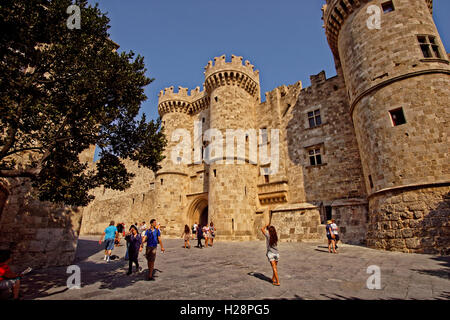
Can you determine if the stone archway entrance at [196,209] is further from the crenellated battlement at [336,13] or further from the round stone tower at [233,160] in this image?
the crenellated battlement at [336,13]

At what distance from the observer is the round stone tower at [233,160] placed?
1622 cm

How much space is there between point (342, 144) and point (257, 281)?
12.4 metres

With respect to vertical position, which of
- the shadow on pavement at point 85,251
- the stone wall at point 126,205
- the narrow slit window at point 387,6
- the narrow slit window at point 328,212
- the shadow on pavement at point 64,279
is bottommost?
the shadow on pavement at point 64,279

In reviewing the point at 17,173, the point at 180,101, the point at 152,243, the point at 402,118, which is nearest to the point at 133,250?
the point at 152,243

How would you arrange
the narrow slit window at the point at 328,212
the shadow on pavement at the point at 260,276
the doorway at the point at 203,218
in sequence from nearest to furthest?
the shadow on pavement at the point at 260,276
the narrow slit window at the point at 328,212
the doorway at the point at 203,218

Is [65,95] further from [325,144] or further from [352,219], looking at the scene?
[325,144]

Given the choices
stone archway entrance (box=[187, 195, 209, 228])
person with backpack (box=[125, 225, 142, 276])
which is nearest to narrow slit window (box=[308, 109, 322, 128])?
stone archway entrance (box=[187, 195, 209, 228])

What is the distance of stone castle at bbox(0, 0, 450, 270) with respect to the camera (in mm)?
9641

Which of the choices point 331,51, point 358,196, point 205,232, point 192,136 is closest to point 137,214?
point 192,136

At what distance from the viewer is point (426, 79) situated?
33.9ft

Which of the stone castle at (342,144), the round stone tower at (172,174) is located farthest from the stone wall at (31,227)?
the round stone tower at (172,174)

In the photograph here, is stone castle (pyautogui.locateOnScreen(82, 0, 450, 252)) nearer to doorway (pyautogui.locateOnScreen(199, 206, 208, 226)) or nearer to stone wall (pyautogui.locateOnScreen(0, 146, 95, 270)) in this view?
doorway (pyautogui.locateOnScreen(199, 206, 208, 226))

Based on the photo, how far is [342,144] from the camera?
15086 mm
